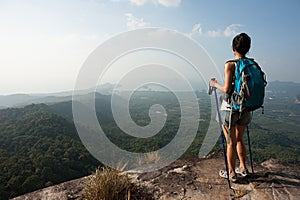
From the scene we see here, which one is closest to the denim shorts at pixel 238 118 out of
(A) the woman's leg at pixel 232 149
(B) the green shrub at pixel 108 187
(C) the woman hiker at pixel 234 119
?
(C) the woman hiker at pixel 234 119

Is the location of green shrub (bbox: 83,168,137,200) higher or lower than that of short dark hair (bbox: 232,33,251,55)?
lower

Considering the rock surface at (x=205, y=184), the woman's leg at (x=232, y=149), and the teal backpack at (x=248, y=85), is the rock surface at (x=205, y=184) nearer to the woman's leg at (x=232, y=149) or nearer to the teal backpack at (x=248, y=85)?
the woman's leg at (x=232, y=149)

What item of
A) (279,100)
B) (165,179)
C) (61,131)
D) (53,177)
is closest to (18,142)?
(61,131)

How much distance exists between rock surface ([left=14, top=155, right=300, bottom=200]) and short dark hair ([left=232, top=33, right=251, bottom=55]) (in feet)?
6.84

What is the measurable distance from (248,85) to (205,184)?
1750mm

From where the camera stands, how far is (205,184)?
3.57 metres

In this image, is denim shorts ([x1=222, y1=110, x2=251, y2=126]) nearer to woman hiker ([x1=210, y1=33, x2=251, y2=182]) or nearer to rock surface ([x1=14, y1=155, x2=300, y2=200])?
woman hiker ([x1=210, y1=33, x2=251, y2=182])

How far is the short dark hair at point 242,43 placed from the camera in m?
3.19

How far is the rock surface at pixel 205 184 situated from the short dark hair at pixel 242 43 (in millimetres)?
2086

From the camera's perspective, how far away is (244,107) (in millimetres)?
3188

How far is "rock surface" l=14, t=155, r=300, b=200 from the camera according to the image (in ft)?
10.5

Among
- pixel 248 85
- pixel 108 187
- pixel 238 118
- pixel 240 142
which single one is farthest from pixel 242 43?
pixel 108 187

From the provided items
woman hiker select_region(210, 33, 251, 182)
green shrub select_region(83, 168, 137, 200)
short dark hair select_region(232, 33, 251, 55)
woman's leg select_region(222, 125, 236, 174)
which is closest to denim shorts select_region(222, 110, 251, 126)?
woman hiker select_region(210, 33, 251, 182)

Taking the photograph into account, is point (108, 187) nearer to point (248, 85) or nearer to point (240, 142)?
point (240, 142)
